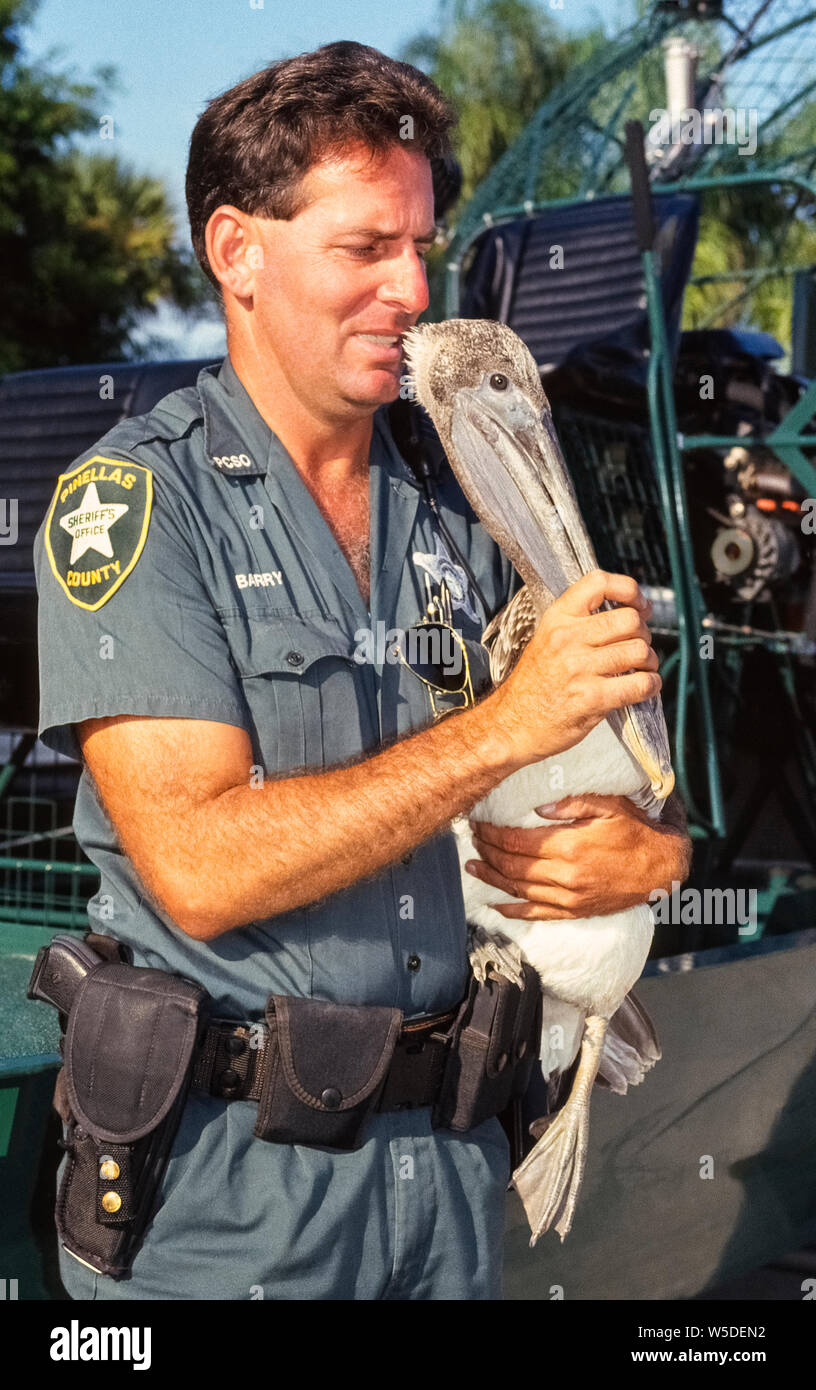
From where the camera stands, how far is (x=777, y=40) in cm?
617

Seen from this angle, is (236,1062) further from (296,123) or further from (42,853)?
(42,853)

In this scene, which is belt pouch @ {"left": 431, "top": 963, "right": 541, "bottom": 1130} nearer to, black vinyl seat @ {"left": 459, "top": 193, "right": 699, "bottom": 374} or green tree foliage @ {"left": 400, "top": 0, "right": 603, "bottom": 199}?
black vinyl seat @ {"left": 459, "top": 193, "right": 699, "bottom": 374}

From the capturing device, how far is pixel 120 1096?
6.44ft

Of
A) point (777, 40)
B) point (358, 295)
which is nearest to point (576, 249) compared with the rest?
point (777, 40)

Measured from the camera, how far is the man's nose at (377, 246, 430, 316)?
210cm

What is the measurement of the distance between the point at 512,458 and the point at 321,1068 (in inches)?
35.2

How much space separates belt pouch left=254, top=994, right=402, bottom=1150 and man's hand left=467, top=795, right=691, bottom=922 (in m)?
0.38

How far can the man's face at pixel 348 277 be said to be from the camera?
2055 mm

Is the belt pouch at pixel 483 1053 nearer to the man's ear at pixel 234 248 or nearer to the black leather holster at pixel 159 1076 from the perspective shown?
the black leather holster at pixel 159 1076

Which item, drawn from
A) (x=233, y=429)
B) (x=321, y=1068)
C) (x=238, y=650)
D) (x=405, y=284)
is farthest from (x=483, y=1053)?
(x=405, y=284)

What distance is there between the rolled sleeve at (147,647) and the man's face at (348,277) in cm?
31

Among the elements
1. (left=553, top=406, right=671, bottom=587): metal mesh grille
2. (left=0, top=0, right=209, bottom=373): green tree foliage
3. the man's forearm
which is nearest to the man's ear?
the man's forearm

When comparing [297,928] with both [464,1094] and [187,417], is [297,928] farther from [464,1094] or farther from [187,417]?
[187,417]

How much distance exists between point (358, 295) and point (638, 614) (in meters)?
0.60
